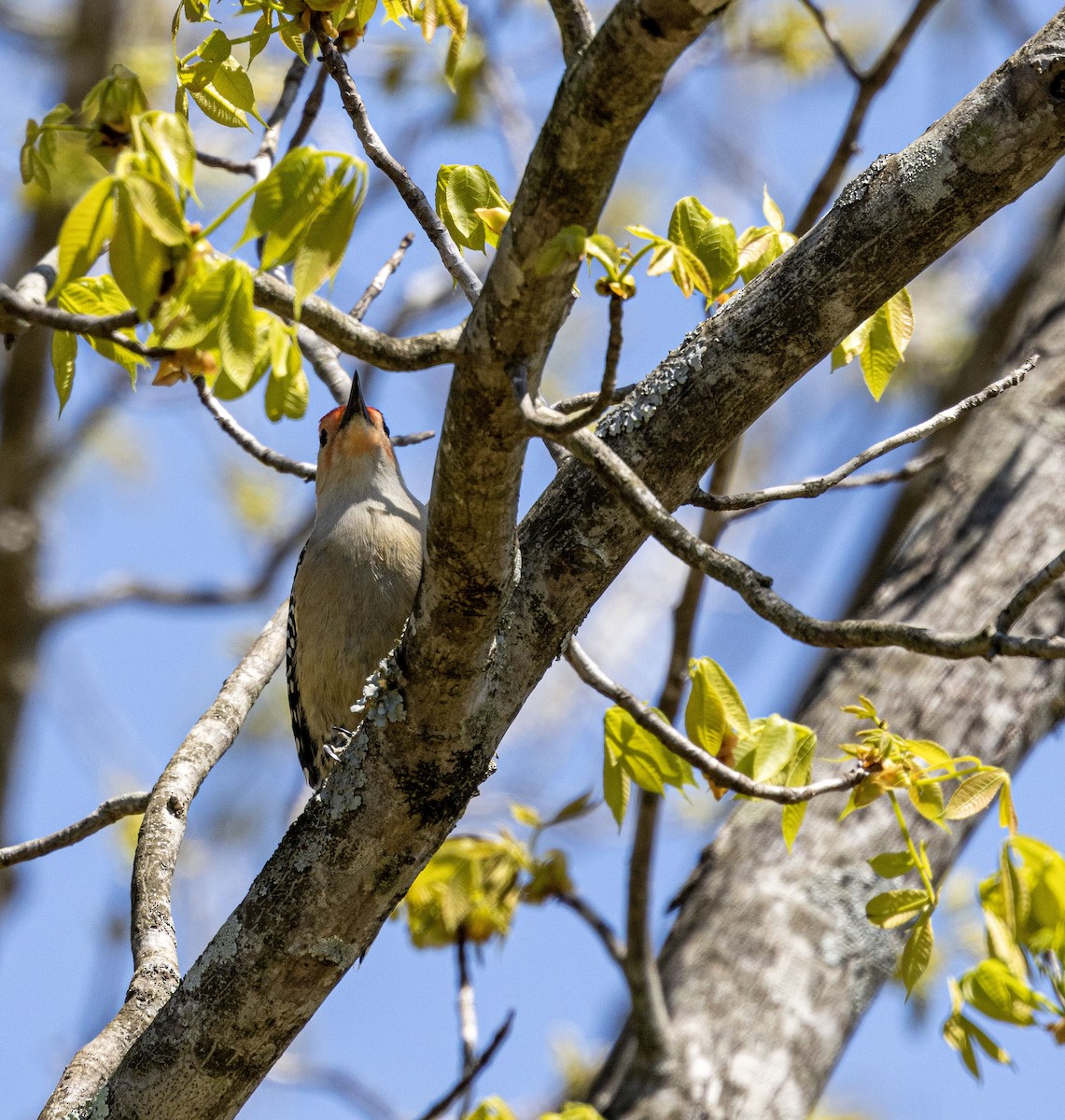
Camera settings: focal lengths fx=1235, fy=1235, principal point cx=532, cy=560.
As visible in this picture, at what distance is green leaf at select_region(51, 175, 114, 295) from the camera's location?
5.94ft

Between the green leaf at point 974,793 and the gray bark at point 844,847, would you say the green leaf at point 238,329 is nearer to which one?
the green leaf at point 974,793

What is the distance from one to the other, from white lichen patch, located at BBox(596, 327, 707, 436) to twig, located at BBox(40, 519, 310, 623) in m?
5.70

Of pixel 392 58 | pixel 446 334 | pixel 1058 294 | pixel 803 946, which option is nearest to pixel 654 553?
pixel 392 58

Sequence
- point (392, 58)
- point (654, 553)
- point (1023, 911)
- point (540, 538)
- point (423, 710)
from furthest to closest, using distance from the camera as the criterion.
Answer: point (654, 553) < point (392, 58) < point (1023, 911) < point (540, 538) < point (423, 710)

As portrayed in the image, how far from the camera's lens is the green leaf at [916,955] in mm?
2980

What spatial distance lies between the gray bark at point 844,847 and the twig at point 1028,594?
258 centimetres

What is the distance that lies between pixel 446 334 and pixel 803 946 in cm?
308

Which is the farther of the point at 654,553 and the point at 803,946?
the point at 654,553

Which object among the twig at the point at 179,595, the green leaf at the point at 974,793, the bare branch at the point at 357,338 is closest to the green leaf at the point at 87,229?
the bare branch at the point at 357,338

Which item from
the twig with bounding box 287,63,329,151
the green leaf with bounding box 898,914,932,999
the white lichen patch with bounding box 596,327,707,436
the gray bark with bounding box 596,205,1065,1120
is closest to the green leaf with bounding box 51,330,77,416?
the white lichen patch with bounding box 596,327,707,436

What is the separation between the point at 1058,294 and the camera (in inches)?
208

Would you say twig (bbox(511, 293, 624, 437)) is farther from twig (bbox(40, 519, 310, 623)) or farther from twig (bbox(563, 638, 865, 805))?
twig (bbox(40, 519, 310, 623))

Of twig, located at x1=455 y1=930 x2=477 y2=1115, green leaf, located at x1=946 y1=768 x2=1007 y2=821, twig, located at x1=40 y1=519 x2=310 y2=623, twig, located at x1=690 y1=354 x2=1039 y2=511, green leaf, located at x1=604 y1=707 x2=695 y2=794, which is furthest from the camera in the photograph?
twig, located at x1=40 y1=519 x2=310 y2=623

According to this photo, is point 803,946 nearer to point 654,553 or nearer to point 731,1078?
point 731,1078
